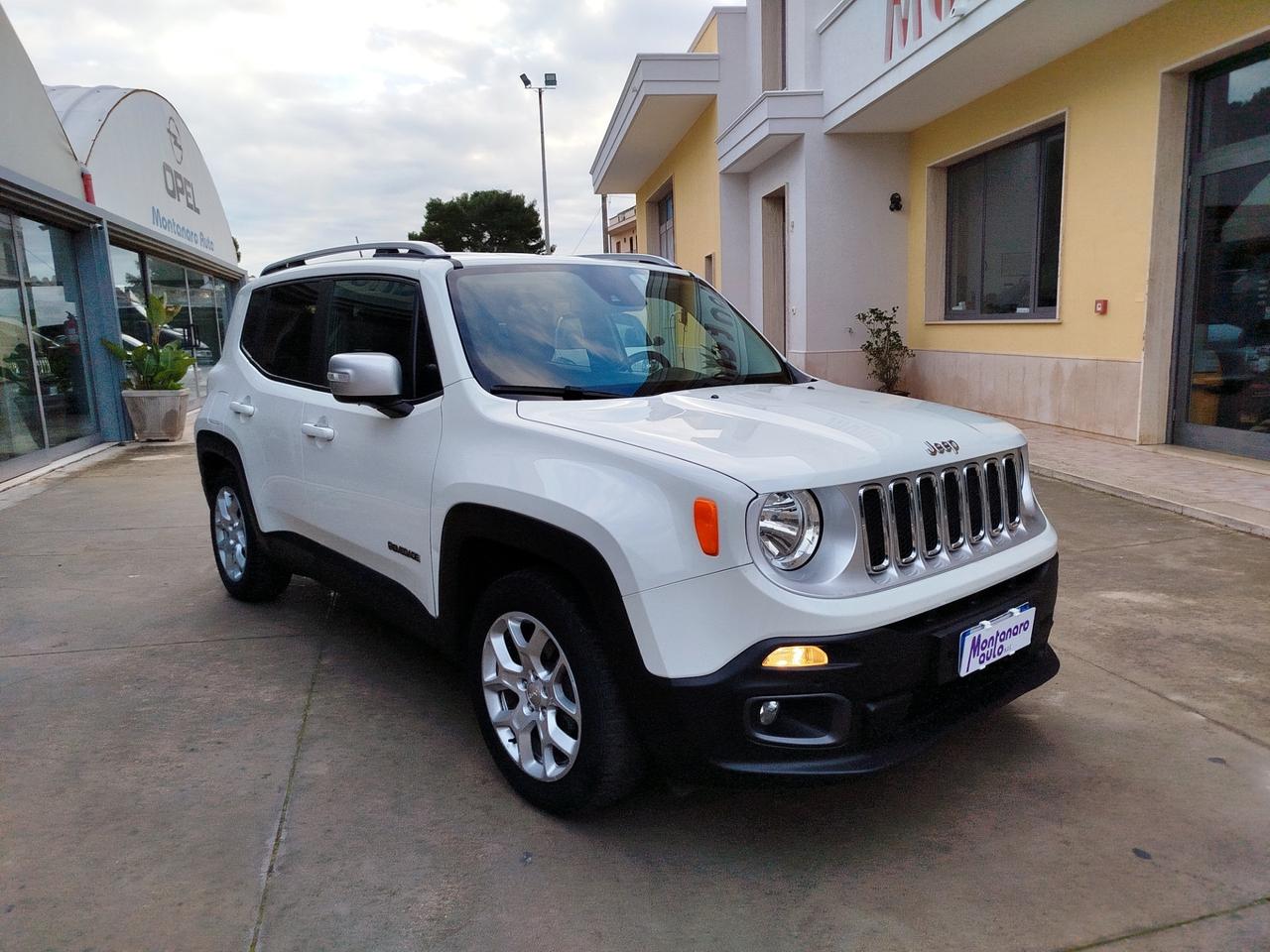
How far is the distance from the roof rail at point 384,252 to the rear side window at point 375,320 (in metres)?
0.18

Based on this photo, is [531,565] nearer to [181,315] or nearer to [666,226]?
[181,315]

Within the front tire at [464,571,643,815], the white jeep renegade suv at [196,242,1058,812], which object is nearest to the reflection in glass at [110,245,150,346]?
the white jeep renegade suv at [196,242,1058,812]

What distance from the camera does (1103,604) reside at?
15.3ft

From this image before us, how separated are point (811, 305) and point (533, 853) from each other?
11529mm

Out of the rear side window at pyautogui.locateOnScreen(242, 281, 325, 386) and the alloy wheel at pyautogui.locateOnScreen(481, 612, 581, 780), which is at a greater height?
the rear side window at pyautogui.locateOnScreen(242, 281, 325, 386)

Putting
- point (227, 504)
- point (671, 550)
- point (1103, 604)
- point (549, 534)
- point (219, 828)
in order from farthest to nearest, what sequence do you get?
point (227, 504), point (1103, 604), point (219, 828), point (549, 534), point (671, 550)

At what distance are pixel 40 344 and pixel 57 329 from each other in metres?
0.60

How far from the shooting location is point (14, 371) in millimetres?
9859

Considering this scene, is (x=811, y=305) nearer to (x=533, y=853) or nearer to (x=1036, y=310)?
(x=1036, y=310)

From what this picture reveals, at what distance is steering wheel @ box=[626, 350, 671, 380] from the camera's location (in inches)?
134

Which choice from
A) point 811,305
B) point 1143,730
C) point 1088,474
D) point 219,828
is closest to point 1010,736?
point 1143,730

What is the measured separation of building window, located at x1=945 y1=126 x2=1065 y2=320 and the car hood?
26.6ft

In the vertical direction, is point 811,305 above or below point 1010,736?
above

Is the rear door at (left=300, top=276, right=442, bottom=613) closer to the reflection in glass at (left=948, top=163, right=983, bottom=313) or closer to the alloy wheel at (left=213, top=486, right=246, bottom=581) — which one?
the alloy wheel at (left=213, top=486, right=246, bottom=581)
